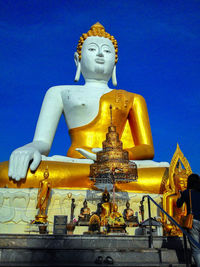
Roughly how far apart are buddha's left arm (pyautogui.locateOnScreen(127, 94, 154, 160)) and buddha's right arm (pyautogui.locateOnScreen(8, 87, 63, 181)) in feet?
7.37

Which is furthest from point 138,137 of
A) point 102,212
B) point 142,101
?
point 102,212

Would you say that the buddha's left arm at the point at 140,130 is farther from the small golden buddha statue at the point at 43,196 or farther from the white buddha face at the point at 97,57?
the small golden buddha statue at the point at 43,196

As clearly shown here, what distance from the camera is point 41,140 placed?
8242mm

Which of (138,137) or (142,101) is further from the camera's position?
(142,101)

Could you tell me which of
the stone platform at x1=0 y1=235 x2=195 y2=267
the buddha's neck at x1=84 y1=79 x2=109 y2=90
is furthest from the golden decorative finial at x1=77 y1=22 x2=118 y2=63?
the stone platform at x1=0 y1=235 x2=195 y2=267

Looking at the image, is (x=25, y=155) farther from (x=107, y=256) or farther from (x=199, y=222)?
(x=199, y=222)

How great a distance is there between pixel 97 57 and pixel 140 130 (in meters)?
2.81

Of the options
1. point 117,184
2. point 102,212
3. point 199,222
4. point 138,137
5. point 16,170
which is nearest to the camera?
point 199,222

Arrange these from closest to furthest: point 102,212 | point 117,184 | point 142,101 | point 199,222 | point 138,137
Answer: point 199,222, point 102,212, point 117,184, point 138,137, point 142,101

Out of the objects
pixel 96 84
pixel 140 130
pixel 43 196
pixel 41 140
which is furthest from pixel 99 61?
pixel 43 196

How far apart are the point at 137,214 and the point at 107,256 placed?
12.3 ft

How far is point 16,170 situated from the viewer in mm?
6699

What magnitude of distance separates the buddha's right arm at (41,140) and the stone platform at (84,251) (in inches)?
120

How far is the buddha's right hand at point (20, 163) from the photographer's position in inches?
263
